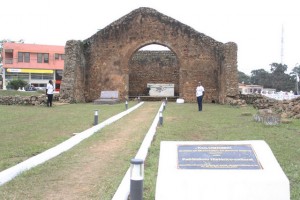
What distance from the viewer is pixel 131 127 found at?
39.2 feet

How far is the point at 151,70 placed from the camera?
3409cm

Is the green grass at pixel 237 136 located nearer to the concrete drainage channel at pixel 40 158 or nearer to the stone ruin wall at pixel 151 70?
the concrete drainage channel at pixel 40 158

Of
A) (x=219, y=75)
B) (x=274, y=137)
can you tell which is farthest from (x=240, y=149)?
(x=219, y=75)

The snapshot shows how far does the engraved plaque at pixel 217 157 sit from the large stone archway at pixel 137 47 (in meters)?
21.3

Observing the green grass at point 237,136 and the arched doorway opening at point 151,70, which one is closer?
the green grass at point 237,136

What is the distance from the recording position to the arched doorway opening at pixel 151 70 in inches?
1332

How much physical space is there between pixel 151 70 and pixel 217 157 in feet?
96.9

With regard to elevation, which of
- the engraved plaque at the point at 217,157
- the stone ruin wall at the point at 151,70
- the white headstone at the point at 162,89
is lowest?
the engraved plaque at the point at 217,157

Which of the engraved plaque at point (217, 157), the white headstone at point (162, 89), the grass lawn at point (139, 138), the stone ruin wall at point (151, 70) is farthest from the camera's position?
the stone ruin wall at point (151, 70)

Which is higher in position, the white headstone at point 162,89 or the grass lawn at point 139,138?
the white headstone at point 162,89

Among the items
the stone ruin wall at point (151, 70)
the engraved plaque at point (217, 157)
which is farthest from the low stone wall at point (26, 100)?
the engraved plaque at point (217, 157)

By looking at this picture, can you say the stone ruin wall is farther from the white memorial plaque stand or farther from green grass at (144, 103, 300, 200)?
the white memorial plaque stand

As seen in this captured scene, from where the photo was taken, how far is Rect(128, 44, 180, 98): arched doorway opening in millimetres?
33844

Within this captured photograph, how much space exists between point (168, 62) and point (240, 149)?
29.1m
